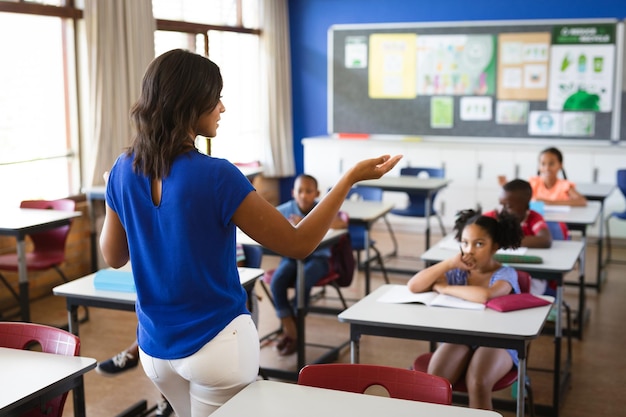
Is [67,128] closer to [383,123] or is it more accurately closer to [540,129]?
[383,123]

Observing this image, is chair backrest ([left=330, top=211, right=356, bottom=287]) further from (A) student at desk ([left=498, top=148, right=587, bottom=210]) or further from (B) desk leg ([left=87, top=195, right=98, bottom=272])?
(B) desk leg ([left=87, top=195, right=98, bottom=272])

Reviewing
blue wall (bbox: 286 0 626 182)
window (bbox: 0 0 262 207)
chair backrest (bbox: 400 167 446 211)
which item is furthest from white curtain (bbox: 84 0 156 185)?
blue wall (bbox: 286 0 626 182)

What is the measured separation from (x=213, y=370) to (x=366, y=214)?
3.34 m

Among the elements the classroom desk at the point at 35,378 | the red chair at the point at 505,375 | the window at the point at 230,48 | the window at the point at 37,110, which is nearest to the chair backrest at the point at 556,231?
the red chair at the point at 505,375

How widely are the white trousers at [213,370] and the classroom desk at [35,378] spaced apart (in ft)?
1.24

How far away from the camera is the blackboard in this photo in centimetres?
764

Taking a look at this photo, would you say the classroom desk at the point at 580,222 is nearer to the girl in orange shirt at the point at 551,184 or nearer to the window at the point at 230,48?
the girl in orange shirt at the point at 551,184

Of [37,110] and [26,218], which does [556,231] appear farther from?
[37,110]

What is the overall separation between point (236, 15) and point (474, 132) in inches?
104

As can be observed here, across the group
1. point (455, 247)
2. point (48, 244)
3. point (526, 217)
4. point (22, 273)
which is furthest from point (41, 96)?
point (526, 217)

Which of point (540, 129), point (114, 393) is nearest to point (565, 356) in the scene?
point (114, 393)

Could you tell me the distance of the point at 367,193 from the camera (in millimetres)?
6020

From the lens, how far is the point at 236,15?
8297 mm

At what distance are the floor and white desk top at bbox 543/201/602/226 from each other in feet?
2.22
